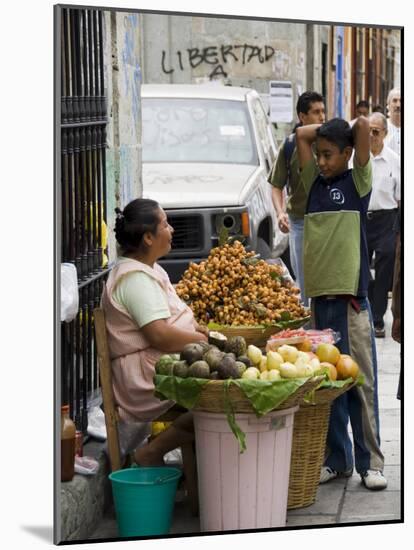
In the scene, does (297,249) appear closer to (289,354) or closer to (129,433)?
(289,354)

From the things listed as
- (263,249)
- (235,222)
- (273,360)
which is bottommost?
(273,360)

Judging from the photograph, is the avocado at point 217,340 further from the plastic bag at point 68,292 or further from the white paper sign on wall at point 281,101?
the white paper sign on wall at point 281,101

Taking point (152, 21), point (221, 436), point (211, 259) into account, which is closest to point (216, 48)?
point (152, 21)

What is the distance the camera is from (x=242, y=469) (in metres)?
5.79

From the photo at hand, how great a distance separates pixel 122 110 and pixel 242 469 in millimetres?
2246

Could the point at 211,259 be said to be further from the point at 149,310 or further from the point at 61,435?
the point at 61,435

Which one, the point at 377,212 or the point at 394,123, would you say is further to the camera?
the point at 394,123

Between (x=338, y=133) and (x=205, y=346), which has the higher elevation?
(x=338, y=133)

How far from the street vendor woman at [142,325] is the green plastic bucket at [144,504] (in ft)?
0.84

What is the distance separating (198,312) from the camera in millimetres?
6867

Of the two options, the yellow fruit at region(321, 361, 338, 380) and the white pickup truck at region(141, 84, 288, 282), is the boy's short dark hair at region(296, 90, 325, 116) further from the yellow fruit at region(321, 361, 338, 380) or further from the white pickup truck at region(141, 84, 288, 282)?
the yellow fruit at region(321, 361, 338, 380)

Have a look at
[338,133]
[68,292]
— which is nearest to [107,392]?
[68,292]

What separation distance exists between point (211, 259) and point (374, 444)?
126 cm

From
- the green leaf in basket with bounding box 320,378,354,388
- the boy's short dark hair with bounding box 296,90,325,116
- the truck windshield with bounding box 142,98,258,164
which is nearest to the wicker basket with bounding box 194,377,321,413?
the green leaf in basket with bounding box 320,378,354,388
